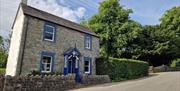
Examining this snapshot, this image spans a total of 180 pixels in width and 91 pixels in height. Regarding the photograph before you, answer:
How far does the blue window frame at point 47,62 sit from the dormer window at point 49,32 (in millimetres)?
1510

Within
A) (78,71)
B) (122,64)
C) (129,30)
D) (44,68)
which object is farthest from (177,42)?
(44,68)

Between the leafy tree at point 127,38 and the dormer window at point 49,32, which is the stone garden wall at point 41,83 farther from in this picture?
the leafy tree at point 127,38

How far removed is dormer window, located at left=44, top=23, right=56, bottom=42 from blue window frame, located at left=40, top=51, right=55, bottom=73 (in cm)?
151

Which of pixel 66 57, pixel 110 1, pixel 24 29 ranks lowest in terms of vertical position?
pixel 66 57

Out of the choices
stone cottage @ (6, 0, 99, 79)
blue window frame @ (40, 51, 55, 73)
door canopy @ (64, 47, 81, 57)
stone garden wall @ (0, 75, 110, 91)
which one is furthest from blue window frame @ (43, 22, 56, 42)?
stone garden wall @ (0, 75, 110, 91)

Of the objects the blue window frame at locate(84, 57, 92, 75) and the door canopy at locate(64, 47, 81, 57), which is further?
the blue window frame at locate(84, 57, 92, 75)

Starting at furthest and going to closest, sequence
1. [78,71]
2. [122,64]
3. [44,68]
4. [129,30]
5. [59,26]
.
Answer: [129,30]
[122,64]
[78,71]
[59,26]
[44,68]

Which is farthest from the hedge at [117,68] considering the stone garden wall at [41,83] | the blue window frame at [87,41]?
the stone garden wall at [41,83]

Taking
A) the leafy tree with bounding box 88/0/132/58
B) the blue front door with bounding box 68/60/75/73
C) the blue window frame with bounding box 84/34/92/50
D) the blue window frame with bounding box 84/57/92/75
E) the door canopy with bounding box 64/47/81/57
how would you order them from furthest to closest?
1. the leafy tree with bounding box 88/0/132/58
2. the blue window frame with bounding box 84/34/92/50
3. the blue window frame with bounding box 84/57/92/75
4. the blue front door with bounding box 68/60/75/73
5. the door canopy with bounding box 64/47/81/57

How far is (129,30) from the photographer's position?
40969 millimetres

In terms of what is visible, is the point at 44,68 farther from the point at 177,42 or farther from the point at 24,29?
the point at 177,42

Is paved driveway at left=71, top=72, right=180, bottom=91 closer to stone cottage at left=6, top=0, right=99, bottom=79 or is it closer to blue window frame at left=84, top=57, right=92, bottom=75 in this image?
stone cottage at left=6, top=0, right=99, bottom=79

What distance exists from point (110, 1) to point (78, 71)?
26068 millimetres

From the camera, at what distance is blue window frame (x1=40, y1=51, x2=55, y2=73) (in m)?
19.2
